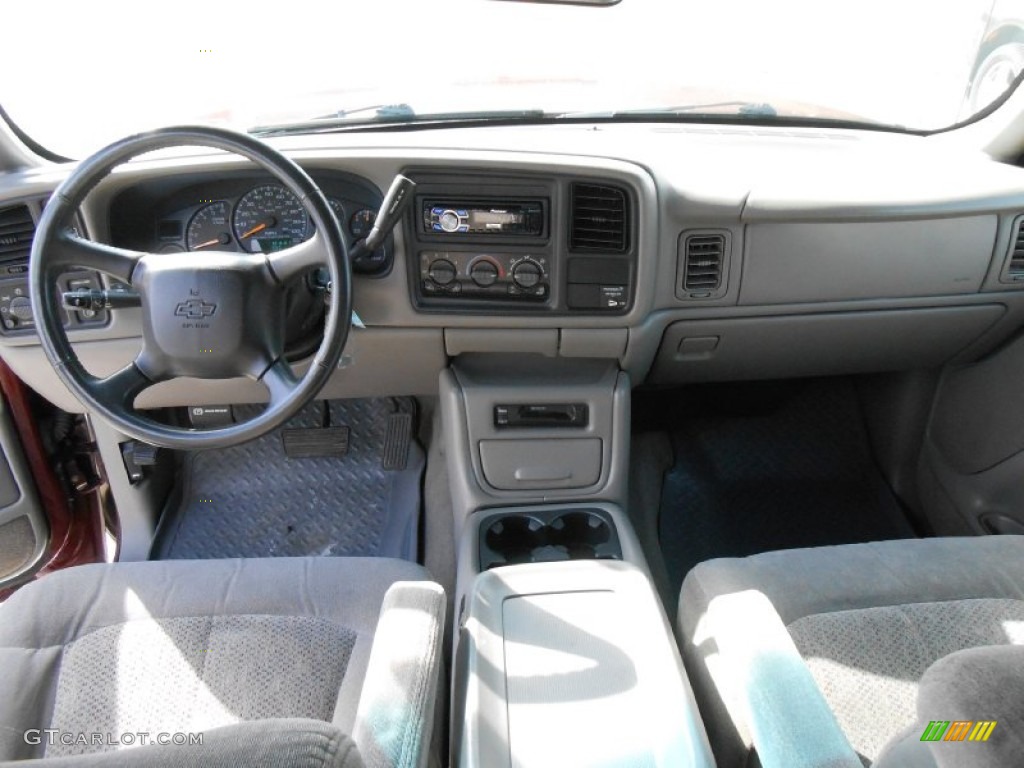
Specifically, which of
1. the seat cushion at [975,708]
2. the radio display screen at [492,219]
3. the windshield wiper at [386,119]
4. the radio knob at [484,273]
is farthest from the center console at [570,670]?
the windshield wiper at [386,119]

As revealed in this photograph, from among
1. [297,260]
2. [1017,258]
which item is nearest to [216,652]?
[297,260]

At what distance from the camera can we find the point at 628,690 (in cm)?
120

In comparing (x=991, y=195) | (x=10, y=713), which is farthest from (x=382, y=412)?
(x=991, y=195)

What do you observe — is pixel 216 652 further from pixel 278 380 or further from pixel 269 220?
pixel 269 220

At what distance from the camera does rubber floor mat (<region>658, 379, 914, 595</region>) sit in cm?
225

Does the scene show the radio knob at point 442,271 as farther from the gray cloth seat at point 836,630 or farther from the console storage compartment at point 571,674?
the gray cloth seat at point 836,630

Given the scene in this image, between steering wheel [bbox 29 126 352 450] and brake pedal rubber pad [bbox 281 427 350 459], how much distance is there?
825 millimetres

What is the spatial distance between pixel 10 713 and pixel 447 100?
4.94 feet

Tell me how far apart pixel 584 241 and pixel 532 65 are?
1.89ft

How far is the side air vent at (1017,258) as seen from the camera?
1740 mm

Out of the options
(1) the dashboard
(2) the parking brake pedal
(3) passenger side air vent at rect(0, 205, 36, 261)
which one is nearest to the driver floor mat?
(2) the parking brake pedal

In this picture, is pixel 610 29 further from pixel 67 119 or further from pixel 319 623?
pixel 319 623

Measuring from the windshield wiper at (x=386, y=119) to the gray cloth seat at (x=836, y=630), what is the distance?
1.16m

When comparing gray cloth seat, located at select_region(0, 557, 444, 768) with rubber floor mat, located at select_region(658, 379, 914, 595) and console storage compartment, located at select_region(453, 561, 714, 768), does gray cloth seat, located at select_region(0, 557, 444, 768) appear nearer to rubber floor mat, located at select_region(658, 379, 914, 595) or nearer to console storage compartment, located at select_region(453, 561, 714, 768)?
console storage compartment, located at select_region(453, 561, 714, 768)
